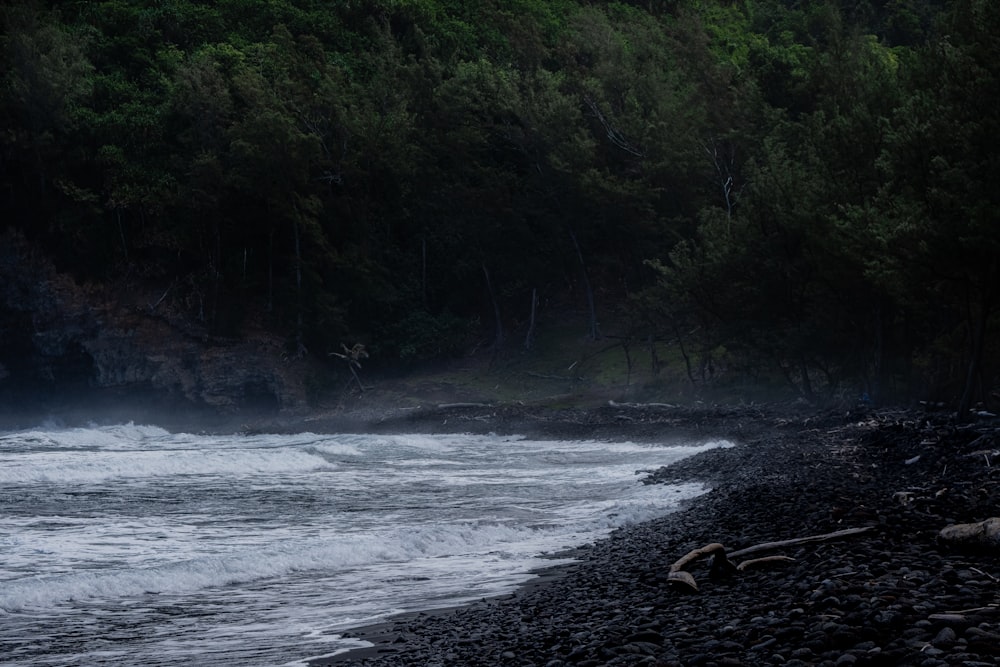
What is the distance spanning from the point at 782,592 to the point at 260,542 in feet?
27.2

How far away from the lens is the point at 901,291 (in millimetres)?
24969

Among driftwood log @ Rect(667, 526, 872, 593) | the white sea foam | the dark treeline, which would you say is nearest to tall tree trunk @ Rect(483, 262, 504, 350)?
the dark treeline

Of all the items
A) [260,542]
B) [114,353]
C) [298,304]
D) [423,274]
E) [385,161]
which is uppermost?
[385,161]

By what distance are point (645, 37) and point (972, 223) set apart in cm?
4326

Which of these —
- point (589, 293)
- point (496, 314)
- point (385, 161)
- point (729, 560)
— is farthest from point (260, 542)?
point (385, 161)

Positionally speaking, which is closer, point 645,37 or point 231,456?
point 231,456

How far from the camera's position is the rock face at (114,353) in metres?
51.5

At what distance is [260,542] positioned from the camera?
14.1 metres

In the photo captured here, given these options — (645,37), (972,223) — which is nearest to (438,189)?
(645,37)

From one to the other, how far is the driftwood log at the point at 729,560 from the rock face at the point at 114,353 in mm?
43192

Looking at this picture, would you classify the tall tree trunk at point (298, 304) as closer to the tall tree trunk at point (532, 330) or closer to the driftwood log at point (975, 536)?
the tall tree trunk at point (532, 330)

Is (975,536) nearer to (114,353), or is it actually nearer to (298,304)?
(298,304)

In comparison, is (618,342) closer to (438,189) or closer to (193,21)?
(438,189)

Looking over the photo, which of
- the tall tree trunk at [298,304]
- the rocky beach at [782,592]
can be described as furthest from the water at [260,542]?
the tall tree trunk at [298,304]
